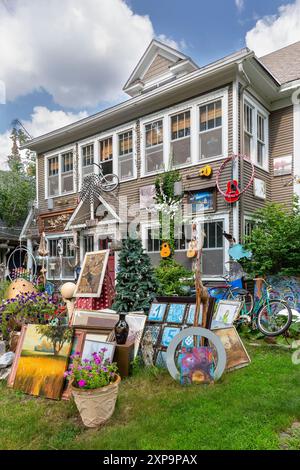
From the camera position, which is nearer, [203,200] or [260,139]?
[203,200]

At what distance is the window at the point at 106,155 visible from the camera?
1073cm

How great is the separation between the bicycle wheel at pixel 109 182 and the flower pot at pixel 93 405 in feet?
26.3

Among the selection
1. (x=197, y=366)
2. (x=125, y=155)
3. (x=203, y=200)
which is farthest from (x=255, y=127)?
(x=197, y=366)

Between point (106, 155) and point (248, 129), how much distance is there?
15.7 feet

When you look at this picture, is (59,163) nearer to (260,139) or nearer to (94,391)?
(260,139)

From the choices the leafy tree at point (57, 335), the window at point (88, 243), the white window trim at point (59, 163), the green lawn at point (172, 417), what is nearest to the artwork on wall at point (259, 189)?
the green lawn at point (172, 417)

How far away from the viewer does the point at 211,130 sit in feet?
27.5

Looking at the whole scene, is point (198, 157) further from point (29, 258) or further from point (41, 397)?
point (29, 258)

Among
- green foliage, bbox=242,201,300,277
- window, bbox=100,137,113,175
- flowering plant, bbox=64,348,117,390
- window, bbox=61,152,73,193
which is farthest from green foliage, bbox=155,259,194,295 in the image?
window, bbox=61,152,73,193

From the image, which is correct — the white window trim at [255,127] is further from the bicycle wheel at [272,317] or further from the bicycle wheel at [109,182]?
the bicycle wheel at [272,317]

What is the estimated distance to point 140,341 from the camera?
434 cm

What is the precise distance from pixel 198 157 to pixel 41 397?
22.5 feet

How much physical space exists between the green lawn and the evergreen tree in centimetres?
150

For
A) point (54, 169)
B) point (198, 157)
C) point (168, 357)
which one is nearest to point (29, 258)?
point (54, 169)
